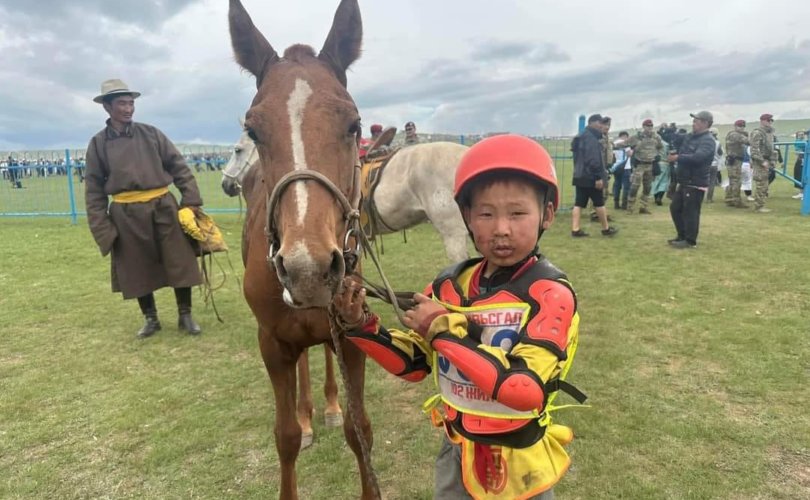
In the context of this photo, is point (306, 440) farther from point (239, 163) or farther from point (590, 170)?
point (590, 170)

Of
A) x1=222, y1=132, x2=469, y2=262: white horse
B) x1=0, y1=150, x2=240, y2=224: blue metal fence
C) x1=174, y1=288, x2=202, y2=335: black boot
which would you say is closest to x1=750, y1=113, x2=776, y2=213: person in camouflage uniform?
x1=222, y1=132, x2=469, y2=262: white horse

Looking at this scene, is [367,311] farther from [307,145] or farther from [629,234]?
[629,234]

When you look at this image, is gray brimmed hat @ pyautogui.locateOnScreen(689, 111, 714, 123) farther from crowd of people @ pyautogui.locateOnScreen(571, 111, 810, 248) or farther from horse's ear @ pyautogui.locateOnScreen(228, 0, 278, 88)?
horse's ear @ pyautogui.locateOnScreen(228, 0, 278, 88)

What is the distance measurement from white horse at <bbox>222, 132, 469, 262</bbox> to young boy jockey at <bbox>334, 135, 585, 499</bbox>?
334cm

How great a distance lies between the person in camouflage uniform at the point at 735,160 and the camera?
12.4 m

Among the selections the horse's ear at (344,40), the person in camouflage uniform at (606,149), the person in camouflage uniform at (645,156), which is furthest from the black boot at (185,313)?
the person in camouflage uniform at (645,156)

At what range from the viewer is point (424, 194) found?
5.23 metres

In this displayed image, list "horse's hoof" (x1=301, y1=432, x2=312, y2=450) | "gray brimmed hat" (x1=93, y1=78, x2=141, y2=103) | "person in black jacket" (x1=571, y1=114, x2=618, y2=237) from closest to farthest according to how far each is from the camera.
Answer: "horse's hoof" (x1=301, y1=432, x2=312, y2=450), "gray brimmed hat" (x1=93, y1=78, x2=141, y2=103), "person in black jacket" (x1=571, y1=114, x2=618, y2=237)

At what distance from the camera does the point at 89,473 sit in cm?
300

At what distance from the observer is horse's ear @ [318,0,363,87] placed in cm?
211

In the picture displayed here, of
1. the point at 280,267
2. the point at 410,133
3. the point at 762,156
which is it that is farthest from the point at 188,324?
the point at 762,156

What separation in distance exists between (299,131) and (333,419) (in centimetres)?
247

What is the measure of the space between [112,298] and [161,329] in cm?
173

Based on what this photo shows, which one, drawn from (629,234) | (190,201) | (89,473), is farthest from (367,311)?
(629,234)
